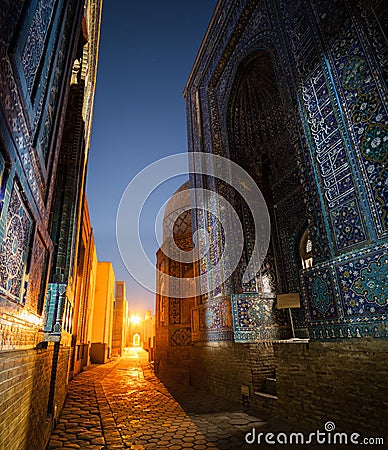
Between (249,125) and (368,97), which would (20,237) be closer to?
(368,97)

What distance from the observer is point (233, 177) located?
7.34 meters

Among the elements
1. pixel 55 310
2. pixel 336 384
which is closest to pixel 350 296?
pixel 336 384

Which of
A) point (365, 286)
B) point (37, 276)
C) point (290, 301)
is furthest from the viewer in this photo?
point (290, 301)

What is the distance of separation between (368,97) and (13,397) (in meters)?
4.43

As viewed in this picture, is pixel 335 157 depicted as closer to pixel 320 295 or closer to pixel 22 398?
pixel 320 295

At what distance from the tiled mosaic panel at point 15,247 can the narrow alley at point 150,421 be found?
264 centimetres

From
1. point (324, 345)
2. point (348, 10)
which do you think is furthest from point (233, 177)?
point (324, 345)

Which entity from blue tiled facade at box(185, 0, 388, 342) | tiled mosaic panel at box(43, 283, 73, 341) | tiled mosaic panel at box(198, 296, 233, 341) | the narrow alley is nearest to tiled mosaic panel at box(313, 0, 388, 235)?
blue tiled facade at box(185, 0, 388, 342)

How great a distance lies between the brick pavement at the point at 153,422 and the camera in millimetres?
3580

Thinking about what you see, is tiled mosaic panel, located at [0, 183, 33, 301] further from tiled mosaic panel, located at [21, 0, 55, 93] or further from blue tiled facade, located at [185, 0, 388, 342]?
blue tiled facade, located at [185, 0, 388, 342]

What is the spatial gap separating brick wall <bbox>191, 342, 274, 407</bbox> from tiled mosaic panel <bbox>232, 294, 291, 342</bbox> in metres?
0.22

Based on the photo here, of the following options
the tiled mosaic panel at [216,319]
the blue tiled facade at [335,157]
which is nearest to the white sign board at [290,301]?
the blue tiled facade at [335,157]

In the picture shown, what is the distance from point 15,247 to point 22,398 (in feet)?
3.87

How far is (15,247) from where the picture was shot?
1858mm
